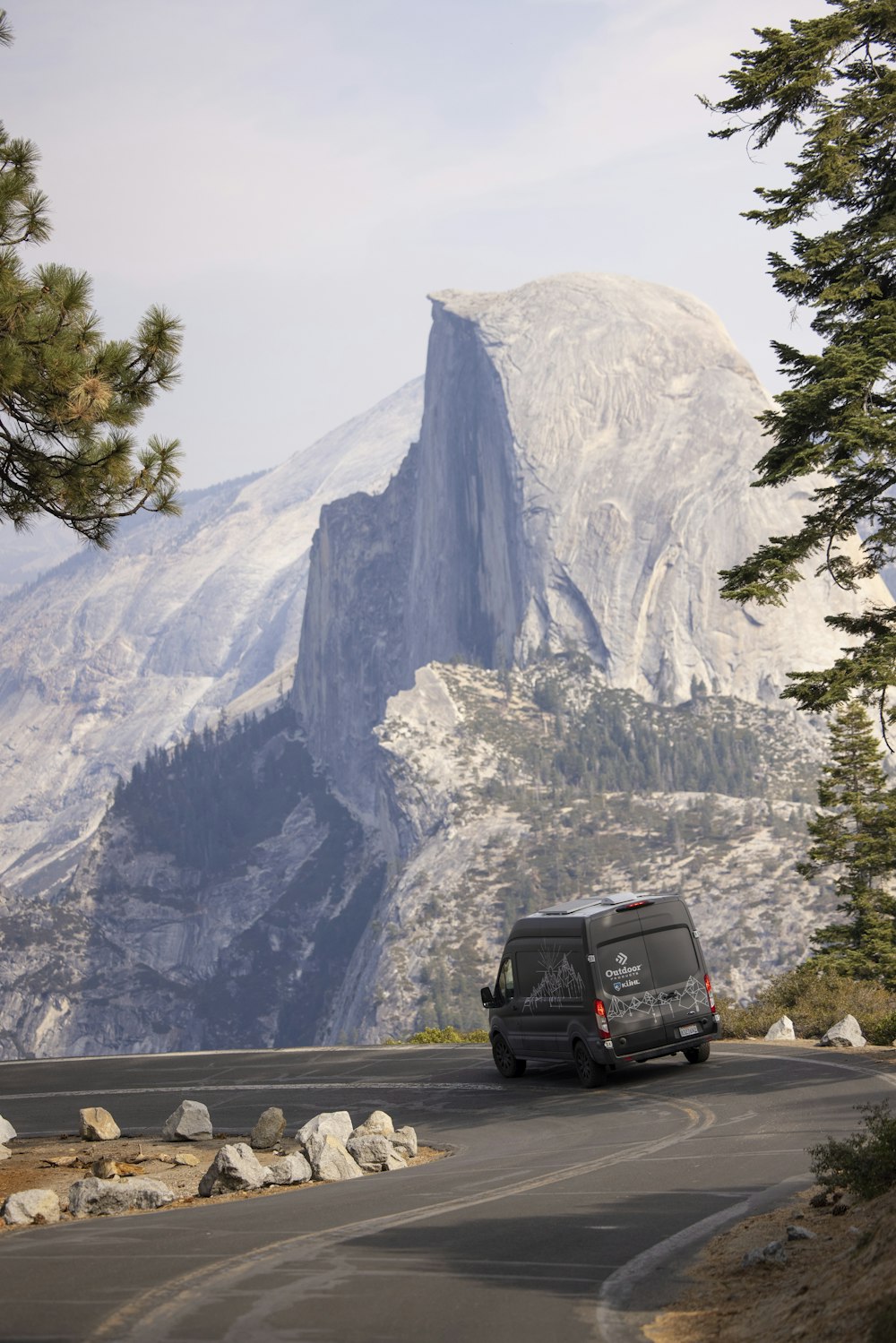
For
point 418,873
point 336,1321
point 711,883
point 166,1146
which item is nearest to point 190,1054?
point 166,1146

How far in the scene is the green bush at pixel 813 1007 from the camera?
23500mm

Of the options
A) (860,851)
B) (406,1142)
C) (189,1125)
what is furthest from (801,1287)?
(860,851)

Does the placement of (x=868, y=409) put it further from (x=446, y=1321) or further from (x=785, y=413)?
(x=446, y=1321)

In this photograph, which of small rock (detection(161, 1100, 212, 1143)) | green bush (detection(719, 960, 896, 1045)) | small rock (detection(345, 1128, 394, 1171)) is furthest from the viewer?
green bush (detection(719, 960, 896, 1045))

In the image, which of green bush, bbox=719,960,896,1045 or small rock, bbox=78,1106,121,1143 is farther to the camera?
green bush, bbox=719,960,896,1045

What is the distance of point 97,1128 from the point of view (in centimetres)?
1930

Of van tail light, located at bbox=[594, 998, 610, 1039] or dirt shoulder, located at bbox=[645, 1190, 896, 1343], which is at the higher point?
van tail light, located at bbox=[594, 998, 610, 1039]

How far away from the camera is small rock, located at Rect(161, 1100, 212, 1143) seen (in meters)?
18.7

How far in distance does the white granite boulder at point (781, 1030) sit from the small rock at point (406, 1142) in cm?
885

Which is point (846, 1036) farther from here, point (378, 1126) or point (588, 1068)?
point (378, 1126)

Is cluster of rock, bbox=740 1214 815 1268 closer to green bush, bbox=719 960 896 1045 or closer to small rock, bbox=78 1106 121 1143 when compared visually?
small rock, bbox=78 1106 121 1143

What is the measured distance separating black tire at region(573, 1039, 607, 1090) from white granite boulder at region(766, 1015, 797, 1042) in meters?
4.55

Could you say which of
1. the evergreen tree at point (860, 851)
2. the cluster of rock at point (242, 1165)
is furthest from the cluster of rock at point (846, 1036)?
the evergreen tree at point (860, 851)

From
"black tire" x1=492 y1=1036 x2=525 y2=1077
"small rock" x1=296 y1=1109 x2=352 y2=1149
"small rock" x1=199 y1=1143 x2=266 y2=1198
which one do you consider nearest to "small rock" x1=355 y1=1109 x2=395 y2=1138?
"small rock" x1=296 y1=1109 x2=352 y2=1149
